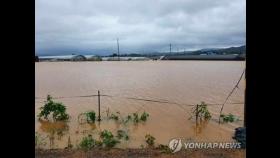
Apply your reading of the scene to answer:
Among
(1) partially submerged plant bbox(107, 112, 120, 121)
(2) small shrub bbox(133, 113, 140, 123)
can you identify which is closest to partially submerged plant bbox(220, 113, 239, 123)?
(2) small shrub bbox(133, 113, 140, 123)

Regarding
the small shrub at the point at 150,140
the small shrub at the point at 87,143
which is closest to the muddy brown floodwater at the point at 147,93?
the small shrub at the point at 150,140

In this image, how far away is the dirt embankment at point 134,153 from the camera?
464cm

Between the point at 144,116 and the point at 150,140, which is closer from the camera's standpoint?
the point at 150,140

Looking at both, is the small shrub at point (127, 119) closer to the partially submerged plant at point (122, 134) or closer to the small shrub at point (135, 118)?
the small shrub at point (135, 118)

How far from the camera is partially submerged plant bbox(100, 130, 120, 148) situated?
5.16m

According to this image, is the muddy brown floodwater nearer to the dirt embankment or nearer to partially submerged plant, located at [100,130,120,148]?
partially submerged plant, located at [100,130,120,148]

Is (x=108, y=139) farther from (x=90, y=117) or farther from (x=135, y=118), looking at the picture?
(x=135, y=118)

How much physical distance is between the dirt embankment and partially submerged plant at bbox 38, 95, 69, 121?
0.91 meters

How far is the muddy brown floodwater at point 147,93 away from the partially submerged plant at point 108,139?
128mm

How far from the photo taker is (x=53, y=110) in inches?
234

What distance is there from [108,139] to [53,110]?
1.21 m

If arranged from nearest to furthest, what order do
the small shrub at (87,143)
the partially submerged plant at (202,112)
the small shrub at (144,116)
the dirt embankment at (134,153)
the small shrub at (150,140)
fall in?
the dirt embankment at (134,153)
the small shrub at (87,143)
the small shrub at (150,140)
the partially submerged plant at (202,112)
the small shrub at (144,116)

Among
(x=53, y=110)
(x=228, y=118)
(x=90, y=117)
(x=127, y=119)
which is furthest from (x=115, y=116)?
(x=228, y=118)
